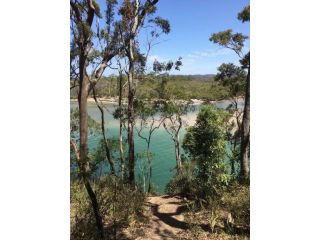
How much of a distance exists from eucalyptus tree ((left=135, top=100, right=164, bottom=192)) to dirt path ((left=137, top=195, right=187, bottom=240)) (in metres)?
4.36

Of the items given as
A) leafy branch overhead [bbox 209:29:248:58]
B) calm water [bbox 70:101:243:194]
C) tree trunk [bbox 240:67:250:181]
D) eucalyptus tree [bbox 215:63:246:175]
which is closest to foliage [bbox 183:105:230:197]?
tree trunk [bbox 240:67:250:181]

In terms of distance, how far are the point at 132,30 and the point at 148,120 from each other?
3.78 meters

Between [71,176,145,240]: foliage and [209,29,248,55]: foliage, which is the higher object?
[209,29,248,55]: foliage

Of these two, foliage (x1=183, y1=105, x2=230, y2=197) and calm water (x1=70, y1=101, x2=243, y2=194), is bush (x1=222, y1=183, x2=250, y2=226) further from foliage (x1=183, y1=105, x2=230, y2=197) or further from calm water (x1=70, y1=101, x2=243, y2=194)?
calm water (x1=70, y1=101, x2=243, y2=194)

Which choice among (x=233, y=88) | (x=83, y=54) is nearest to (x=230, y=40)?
(x=83, y=54)

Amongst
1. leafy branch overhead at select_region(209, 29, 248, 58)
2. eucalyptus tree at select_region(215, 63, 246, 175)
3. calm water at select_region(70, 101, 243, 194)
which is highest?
leafy branch overhead at select_region(209, 29, 248, 58)

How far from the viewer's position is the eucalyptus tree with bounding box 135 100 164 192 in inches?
355

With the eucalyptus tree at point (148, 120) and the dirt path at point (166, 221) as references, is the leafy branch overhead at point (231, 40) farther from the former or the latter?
the eucalyptus tree at point (148, 120)

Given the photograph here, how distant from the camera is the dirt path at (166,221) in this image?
11.6 feet

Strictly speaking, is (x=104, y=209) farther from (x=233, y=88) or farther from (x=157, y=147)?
(x=157, y=147)

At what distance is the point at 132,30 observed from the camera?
6.28 m
